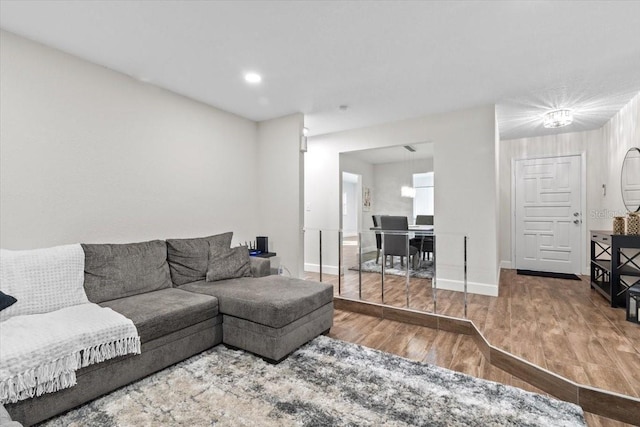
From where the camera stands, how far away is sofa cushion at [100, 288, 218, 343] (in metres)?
2.13

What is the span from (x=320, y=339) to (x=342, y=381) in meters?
0.71

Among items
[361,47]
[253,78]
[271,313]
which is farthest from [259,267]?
[361,47]

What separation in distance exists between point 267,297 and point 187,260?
1144mm

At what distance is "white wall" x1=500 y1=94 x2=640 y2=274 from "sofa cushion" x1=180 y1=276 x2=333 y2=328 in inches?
161

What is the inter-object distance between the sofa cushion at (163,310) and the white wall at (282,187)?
1748 millimetres

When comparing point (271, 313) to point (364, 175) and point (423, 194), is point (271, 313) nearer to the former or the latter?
point (423, 194)

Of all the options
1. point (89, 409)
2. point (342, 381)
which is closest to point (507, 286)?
point (342, 381)

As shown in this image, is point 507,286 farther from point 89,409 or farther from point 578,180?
point 89,409

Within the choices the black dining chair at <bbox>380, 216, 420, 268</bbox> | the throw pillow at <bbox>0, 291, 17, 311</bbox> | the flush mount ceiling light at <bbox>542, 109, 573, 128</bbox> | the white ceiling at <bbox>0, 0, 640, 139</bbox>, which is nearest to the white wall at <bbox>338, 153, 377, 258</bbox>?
the black dining chair at <bbox>380, 216, 420, 268</bbox>

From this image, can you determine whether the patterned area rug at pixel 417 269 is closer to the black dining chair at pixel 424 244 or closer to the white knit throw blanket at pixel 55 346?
the black dining chair at pixel 424 244

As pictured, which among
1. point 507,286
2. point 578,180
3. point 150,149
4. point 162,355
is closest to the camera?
point 162,355

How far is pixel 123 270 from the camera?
8.64 feet

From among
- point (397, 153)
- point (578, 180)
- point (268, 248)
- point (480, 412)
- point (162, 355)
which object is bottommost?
point (480, 412)

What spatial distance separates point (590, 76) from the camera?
302 cm
